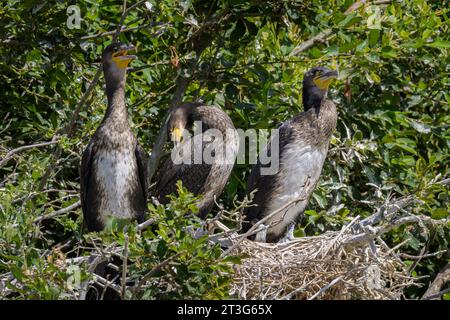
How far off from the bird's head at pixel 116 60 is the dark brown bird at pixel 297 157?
102cm

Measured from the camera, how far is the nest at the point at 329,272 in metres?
5.78

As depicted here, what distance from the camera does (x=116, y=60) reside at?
653 centimetres

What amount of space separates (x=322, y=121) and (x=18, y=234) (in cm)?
252

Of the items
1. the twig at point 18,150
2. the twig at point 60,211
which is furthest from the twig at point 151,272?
the twig at point 18,150

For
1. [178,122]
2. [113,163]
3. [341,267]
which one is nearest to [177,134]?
[178,122]

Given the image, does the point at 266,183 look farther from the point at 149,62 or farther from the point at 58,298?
the point at 58,298

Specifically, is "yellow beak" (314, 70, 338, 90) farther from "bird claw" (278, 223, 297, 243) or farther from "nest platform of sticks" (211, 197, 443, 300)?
"nest platform of sticks" (211, 197, 443, 300)

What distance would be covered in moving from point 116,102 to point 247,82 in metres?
0.82

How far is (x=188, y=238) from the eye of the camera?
493 cm

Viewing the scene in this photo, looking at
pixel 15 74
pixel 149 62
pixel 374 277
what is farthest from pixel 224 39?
pixel 374 277

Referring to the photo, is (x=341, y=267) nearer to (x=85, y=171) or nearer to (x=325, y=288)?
(x=325, y=288)

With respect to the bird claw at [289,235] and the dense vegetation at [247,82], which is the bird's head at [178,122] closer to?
the dense vegetation at [247,82]

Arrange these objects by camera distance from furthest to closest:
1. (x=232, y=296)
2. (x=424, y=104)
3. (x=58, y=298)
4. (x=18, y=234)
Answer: (x=424, y=104) → (x=232, y=296) → (x=18, y=234) → (x=58, y=298)

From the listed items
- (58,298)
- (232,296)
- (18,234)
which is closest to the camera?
(58,298)
